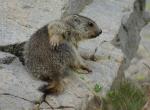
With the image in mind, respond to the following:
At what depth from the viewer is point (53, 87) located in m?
8.07

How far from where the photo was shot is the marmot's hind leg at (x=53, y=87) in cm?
799

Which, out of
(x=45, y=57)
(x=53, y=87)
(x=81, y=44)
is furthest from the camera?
(x=81, y=44)

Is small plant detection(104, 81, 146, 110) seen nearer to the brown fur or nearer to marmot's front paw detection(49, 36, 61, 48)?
the brown fur

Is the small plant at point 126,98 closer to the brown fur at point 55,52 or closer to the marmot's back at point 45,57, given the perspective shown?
the brown fur at point 55,52

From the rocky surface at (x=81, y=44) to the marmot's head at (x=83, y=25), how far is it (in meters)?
0.47

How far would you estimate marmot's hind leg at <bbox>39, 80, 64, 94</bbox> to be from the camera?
26.2ft

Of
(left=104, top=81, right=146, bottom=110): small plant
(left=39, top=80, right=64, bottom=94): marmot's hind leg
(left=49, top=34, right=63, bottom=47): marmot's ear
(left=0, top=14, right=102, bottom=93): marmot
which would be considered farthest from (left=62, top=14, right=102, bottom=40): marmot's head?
(left=39, top=80, right=64, bottom=94): marmot's hind leg

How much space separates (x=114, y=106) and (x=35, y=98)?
122 cm

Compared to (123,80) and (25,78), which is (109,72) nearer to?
(123,80)

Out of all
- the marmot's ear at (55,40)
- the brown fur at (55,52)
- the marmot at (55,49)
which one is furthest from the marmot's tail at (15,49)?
the marmot's ear at (55,40)

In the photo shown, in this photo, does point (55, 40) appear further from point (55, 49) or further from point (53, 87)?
point (53, 87)

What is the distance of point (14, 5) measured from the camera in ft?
34.0

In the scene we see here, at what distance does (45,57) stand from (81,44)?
1482 millimetres

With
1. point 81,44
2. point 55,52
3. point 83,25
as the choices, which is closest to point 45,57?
point 55,52
